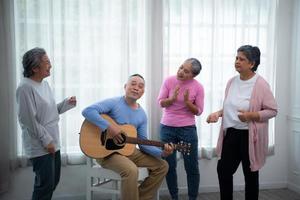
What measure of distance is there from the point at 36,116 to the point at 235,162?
158cm

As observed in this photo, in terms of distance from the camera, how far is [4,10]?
10.2ft

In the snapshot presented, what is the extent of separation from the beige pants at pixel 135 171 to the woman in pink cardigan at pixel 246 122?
524 mm

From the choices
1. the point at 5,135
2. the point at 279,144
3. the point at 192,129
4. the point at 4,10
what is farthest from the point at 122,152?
the point at 279,144

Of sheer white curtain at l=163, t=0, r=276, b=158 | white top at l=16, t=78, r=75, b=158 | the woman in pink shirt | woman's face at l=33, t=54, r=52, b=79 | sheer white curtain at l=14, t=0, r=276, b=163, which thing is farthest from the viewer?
sheer white curtain at l=163, t=0, r=276, b=158

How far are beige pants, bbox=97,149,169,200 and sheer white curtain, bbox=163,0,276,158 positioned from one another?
0.94 metres

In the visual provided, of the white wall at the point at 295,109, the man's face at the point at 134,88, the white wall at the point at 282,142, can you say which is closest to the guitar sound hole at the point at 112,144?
the man's face at the point at 134,88

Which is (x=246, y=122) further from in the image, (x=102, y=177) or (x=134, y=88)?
(x=102, y=177)

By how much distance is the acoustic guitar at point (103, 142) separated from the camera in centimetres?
266

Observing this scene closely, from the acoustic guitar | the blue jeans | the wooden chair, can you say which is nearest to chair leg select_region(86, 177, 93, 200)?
the wooden chair

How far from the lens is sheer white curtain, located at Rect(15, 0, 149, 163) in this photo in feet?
10.4

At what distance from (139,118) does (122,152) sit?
1.08 feet

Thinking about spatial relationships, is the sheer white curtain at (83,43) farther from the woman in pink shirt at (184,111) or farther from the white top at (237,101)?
the white top at (237,101)

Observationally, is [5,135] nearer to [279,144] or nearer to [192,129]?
[192,129]

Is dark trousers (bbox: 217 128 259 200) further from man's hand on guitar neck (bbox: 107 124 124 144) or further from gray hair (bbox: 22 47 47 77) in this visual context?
gray hair (bbox: 22 47 47 77)
